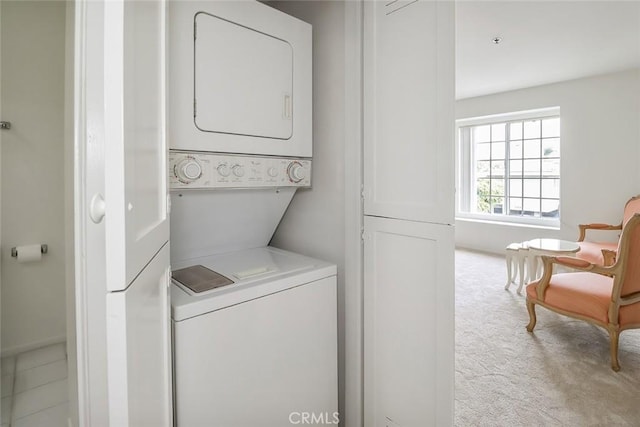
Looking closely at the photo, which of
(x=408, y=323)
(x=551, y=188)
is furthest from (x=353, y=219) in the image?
(x=551, y=188)

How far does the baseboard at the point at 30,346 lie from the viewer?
223cm

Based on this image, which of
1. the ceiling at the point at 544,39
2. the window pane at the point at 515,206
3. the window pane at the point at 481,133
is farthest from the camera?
the window pane at the point at 481,133

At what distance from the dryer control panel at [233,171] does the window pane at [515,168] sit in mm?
5235

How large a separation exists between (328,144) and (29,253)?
1.97 m

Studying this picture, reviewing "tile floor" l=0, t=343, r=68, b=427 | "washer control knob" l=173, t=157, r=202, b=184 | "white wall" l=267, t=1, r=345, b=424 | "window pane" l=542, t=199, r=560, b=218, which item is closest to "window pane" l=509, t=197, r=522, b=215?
"window pane" l=542, t=199, r=560, b=218

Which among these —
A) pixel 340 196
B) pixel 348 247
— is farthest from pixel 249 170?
pixel 348 247

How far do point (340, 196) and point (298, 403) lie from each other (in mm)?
898

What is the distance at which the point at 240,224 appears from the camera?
1.71 metres

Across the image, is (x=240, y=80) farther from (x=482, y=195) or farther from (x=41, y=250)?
(x=482, y=195)

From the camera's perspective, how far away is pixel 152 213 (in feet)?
2.46

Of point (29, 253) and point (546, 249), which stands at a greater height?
point (29, 253)

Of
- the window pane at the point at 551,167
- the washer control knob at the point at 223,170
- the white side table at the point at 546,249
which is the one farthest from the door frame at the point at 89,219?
the window pane at the point at 551,167

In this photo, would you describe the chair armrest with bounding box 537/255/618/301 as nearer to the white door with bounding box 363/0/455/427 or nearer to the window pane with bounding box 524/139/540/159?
the white door with bounding box 363/0/455/427

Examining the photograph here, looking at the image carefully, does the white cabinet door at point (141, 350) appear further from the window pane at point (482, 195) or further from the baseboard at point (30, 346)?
the window pane at point (482, 195)
